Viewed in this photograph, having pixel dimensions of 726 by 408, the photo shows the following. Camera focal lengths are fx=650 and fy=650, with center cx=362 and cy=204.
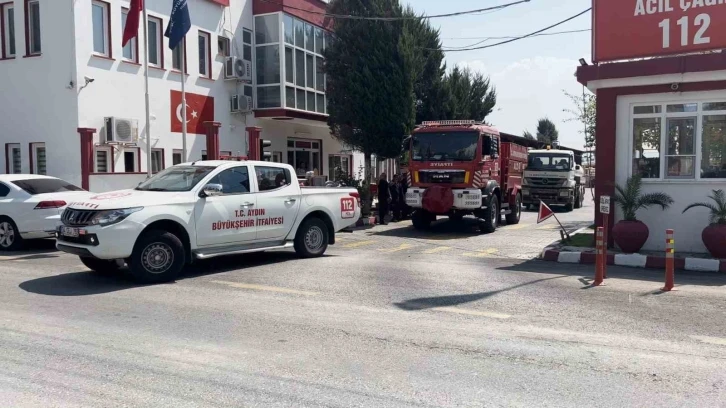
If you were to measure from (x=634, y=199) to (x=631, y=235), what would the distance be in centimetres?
77

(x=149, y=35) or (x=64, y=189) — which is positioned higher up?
(x=149, y=35)

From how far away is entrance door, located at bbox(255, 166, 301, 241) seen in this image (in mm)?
10883

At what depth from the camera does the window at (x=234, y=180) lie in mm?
10430

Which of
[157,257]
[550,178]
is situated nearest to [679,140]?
[157,257]

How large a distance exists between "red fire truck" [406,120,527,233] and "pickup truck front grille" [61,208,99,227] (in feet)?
31.5

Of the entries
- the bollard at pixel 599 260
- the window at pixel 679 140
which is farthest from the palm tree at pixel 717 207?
the bollard at pixel 599 260

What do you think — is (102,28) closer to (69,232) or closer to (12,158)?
(12,158)

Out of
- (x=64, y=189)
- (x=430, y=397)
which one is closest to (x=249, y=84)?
(x=64, y=189)

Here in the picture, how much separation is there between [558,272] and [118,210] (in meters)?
7.05

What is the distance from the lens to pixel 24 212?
12.6 meters

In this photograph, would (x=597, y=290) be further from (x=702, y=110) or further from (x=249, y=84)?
(x=249, y=84)

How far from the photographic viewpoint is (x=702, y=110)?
12.1 metres

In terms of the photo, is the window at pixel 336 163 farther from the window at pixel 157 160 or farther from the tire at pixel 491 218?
the tire at pixel 491 218

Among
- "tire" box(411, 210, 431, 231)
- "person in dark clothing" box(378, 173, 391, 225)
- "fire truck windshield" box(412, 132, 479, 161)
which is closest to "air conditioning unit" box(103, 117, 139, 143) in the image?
"person in dark clothing" box(378, 173, 391, 225)
